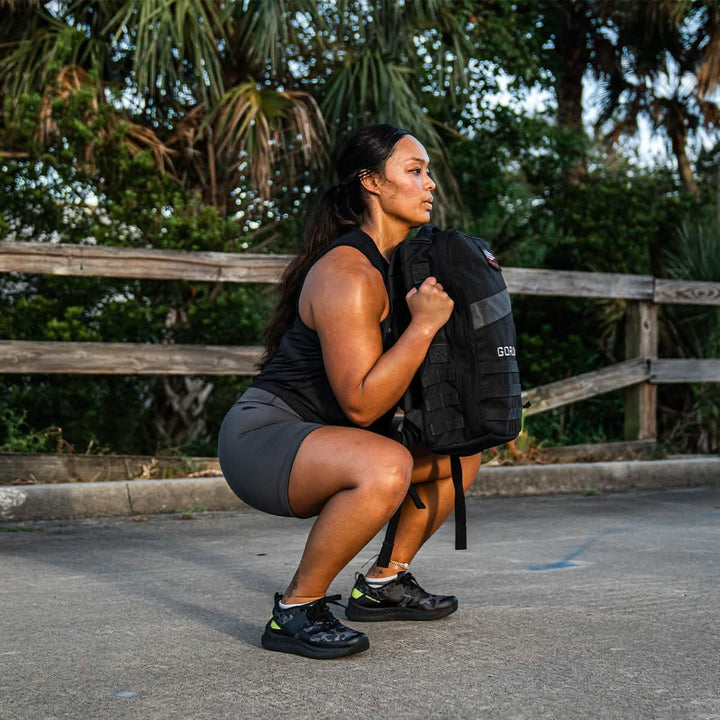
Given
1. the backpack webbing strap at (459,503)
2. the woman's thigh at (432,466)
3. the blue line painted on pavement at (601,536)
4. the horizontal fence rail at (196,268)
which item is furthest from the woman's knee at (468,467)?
the horizontal fence rail at (196,268)

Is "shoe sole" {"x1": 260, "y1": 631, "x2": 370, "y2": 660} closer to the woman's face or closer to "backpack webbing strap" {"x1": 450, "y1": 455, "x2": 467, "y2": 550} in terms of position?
"backpack webbing strap" {"x1": 450, "y1": 455, "x2": 467, "y2": 550}

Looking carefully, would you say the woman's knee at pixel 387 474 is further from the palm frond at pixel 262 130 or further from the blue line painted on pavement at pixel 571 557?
the palm frond at pixel 262 130

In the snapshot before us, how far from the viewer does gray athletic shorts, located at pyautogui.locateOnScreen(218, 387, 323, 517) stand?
316 centimetres

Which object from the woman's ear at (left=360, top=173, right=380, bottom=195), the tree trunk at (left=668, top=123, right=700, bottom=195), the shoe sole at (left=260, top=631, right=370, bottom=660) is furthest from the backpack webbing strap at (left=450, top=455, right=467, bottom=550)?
the tree trunk at (left=668, top=123, right=700, bottom=195)

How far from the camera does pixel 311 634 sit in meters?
3.08

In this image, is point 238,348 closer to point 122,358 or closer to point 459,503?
point 122,358

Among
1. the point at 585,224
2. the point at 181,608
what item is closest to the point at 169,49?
the point at 585,224

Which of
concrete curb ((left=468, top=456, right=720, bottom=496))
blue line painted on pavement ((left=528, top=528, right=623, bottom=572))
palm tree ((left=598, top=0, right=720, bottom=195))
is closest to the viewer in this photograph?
blue line painted on pavement ((left=528, top=528, right=623, bottom=572))

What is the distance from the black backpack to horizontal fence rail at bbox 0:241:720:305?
389 centimetres

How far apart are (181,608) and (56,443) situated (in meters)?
3.79

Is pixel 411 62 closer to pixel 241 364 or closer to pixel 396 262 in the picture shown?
pixel 241 364

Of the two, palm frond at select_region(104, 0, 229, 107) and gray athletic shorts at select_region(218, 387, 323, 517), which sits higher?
palm frond at select_region(104, 0, 229, 107)

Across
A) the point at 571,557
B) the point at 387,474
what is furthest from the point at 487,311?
the point at 571,557

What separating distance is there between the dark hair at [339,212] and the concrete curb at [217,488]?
287 centimetres
